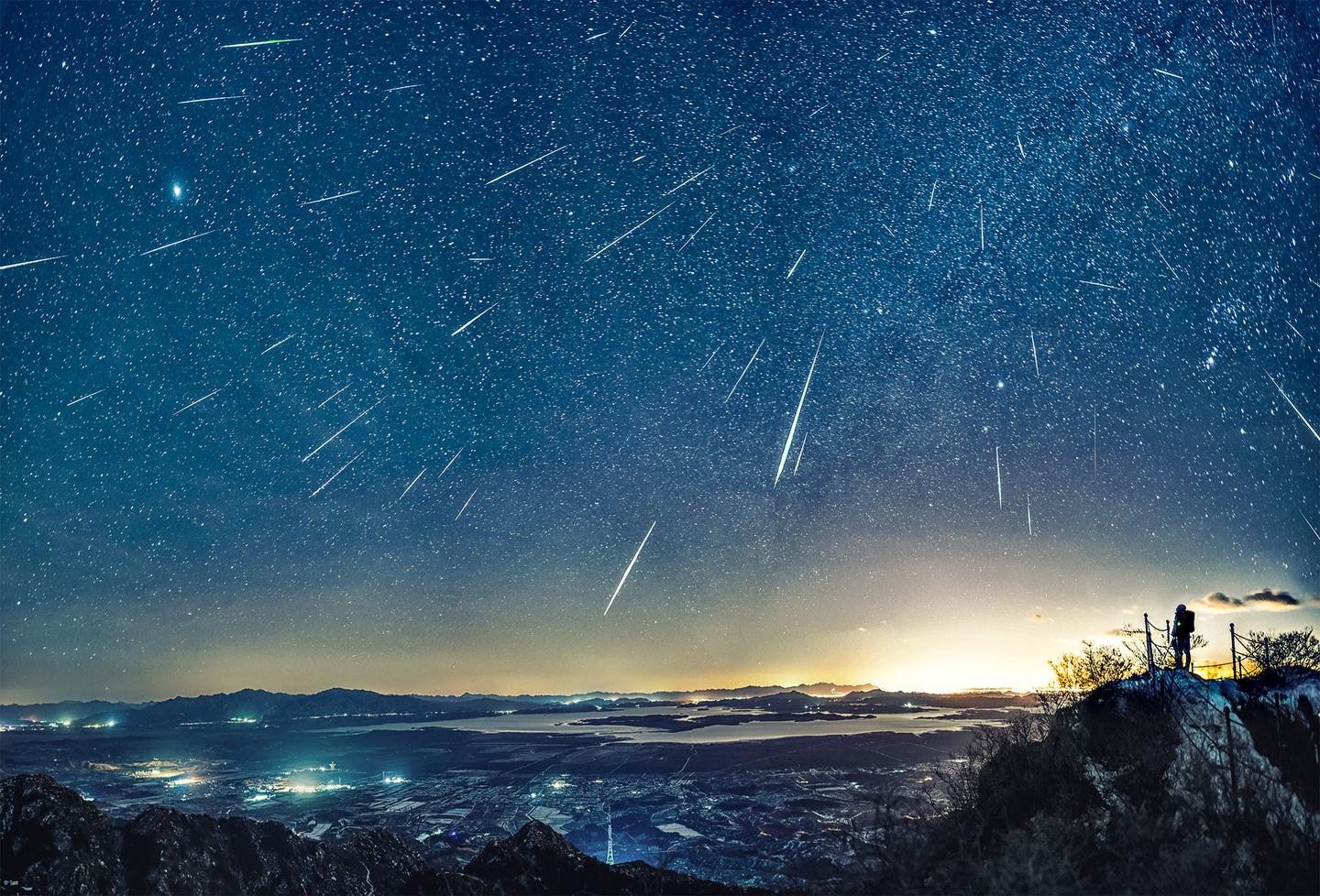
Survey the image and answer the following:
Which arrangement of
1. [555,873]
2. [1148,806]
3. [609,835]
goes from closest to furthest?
[1148,806] → [555,873] → [609,835]

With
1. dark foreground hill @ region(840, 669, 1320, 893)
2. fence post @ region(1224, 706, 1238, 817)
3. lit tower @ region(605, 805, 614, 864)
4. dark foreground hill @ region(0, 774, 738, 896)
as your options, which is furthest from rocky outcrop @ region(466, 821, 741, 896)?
fence post @ region(1224, 706, 1238, 817)

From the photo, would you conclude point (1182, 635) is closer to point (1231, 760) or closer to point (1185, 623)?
point (1185, 623)

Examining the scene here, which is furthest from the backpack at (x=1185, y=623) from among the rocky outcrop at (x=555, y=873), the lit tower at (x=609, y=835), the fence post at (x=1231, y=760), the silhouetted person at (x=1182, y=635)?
the lit tower at (x=609, y=835)

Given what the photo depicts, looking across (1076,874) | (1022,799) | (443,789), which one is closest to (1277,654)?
(1022,799)

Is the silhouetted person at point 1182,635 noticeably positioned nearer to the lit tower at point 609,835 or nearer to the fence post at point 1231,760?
the fence post at point 1231,760

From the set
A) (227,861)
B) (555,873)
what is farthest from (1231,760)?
(227,861)

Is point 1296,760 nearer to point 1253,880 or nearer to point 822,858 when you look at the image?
point 1253,880

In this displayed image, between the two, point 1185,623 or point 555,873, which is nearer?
point 1185,623
